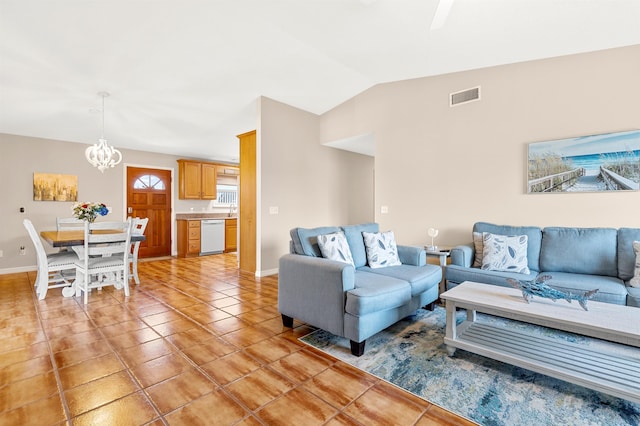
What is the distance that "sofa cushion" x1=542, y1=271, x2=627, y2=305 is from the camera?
240 centimetres

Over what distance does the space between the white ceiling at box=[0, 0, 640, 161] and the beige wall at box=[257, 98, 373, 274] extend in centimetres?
54

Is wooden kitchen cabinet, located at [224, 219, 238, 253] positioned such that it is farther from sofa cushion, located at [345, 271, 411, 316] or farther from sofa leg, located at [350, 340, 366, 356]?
sofa leg, located at [350, 340, 366, 356]

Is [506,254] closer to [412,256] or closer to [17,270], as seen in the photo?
[412,256]

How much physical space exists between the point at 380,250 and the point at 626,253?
2.24m

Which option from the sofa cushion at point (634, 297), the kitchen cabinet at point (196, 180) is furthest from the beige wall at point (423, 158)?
the sofa cushion at point (634, 297)

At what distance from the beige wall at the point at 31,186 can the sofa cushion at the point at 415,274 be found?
574 cm

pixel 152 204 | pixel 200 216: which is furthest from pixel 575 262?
pixel 152 204

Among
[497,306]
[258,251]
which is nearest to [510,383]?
[497,306]

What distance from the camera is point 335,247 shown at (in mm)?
2850

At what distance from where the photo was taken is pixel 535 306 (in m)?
1.96

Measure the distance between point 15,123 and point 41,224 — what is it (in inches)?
69.4

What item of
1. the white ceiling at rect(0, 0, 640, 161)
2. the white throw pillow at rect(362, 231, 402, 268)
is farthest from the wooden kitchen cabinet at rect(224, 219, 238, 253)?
the white throw pillow at rect(362, 231, 402, 268)

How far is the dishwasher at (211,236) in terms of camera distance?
6863 millimetres

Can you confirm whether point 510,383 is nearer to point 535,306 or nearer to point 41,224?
point 535,306
